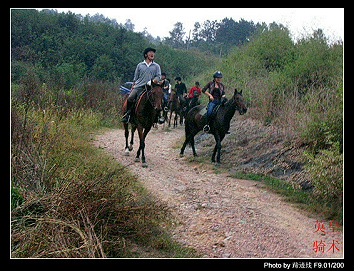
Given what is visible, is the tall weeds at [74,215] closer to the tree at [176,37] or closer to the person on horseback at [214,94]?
the person on horseback at [214,94]

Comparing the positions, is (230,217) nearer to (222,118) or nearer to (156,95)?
(156,95)

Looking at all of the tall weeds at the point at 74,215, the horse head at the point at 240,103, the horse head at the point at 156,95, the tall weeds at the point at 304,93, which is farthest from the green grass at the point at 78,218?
the horse head at the point at 240,103

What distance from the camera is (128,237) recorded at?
18.6 ft

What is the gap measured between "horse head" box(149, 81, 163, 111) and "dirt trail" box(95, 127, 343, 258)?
162cm

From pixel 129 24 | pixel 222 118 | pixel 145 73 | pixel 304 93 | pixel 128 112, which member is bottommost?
pixel 222 118

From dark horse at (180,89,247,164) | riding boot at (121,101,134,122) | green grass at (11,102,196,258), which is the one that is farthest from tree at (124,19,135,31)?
green grass at (11,102,196,258)

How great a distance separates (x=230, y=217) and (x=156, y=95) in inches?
181

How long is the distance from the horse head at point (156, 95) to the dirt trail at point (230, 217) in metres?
1.62

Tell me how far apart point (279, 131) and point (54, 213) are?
7.03 meters

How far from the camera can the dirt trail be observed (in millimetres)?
5418

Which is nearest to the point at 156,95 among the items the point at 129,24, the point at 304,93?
the point at 304,93

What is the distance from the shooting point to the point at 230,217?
6.56 metres

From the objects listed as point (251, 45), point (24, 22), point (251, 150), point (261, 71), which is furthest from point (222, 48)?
point (251, 150)
